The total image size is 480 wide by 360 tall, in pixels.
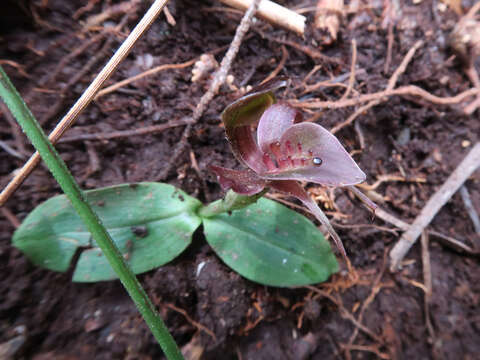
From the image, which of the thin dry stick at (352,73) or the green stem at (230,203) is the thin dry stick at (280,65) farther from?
the green stem at (230,203)

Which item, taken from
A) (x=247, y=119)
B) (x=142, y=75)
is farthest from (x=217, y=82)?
(x=247, y=119)

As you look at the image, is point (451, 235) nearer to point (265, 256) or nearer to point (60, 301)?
point (265, 256)

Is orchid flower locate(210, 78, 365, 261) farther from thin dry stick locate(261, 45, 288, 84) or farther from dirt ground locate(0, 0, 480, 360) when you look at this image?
thin dry stick locate(261, 45, 288, 84)

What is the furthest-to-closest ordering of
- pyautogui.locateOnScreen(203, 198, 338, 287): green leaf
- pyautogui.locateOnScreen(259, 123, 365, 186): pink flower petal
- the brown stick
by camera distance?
the brown stick < pyautogui.locateOnScreen(203, 198, 338, 287): green leaf < pyautogui.locateOnScreen(259, 123, 365, 186): pink flower petal

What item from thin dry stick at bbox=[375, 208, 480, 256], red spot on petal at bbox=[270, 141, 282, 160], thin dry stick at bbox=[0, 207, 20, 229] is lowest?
thin dry stick at bbox=[0, 207, 20, 229]

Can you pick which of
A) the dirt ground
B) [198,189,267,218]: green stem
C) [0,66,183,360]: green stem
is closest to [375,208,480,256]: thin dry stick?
the dirt ground

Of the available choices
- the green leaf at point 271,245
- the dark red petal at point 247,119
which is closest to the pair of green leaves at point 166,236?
the green leaf at point 271,245
